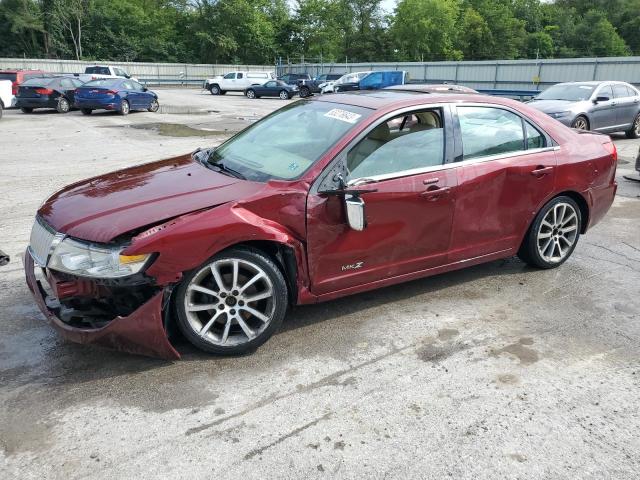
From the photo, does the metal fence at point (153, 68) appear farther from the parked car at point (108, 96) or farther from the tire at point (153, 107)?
the parked car at point (108, 96)

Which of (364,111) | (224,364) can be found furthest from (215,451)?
(364,111)

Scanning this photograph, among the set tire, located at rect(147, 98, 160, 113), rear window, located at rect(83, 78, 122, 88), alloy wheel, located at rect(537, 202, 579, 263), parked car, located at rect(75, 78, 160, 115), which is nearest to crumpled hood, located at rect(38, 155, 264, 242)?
alloy wheel, located at rect(537, 202, 579, 263)

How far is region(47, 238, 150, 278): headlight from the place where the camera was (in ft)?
10.2

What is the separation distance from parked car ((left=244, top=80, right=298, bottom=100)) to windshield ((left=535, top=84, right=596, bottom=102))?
22.1 meters

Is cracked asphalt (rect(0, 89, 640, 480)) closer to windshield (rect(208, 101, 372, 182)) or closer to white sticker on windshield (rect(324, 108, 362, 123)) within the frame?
windshield (rect(208, 101, 372, 182))

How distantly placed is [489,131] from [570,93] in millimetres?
11302

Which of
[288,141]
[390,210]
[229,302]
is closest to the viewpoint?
[229,302]

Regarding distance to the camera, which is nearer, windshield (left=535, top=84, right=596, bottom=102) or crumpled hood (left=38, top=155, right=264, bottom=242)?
crumpled hood (left=38, top=155, right=264, bottom=242)

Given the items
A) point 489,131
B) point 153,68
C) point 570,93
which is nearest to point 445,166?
point 489,131

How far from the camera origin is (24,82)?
2077cm

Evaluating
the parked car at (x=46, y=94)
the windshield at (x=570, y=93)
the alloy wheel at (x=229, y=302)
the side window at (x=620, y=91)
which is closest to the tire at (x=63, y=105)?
the parked car at (x=46, y=94)

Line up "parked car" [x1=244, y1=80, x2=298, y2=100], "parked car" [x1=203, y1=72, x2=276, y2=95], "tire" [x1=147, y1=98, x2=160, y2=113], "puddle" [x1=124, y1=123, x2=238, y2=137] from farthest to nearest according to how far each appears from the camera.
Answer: "parked car" [x1=203, y1=72, x2=276, y2=95], "parked car" [x1=244, y1=80, x2=298, y2=100], "tire" [x1=147, y1=98, x2=160, y2=113], "puddle" [x1=124, y1=123, x2=238, y2=137]

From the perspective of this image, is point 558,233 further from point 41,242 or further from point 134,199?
point 41,242

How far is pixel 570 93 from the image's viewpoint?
46.6ft
